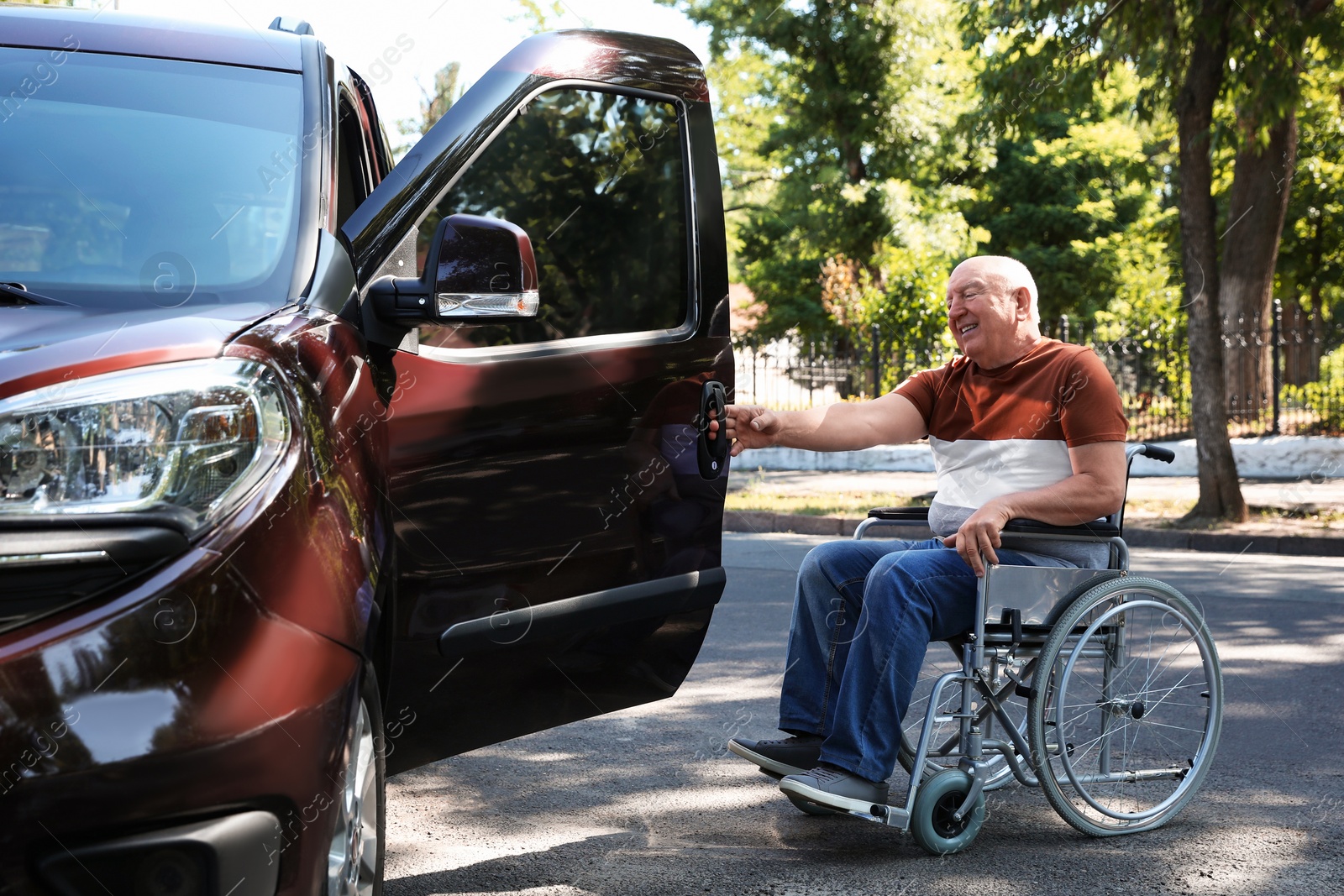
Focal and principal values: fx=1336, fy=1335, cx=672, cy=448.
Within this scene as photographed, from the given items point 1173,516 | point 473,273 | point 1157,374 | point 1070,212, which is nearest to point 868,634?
point 473,273

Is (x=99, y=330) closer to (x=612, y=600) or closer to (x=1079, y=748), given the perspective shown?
(x=612, y=600)

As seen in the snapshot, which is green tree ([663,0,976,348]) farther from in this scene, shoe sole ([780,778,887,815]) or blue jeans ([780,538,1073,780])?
shoe sole ([780,778,887,815])

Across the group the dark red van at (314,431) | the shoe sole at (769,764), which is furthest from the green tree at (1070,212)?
the dark red van at (314,431)

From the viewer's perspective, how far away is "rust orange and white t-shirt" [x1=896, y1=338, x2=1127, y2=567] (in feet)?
11.6

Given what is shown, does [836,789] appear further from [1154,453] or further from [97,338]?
[97,338]

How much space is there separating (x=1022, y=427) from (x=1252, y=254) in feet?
55.1

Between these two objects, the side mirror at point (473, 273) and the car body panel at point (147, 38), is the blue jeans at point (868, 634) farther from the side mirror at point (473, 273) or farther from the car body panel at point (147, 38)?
the car body panel at point (147, 38)

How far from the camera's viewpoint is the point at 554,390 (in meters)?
2.89

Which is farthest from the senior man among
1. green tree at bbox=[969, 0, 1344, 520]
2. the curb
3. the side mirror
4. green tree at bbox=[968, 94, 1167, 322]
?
green tree at bbox=[968, 94, 1167, 322]

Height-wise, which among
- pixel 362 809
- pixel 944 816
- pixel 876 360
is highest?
pixel 876 360

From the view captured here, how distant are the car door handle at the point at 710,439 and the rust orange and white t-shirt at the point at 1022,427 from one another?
796mm

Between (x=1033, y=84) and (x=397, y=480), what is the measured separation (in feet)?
36.0

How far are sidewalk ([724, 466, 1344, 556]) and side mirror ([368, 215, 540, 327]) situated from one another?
8587mm

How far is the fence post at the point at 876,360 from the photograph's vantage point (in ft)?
60.3
